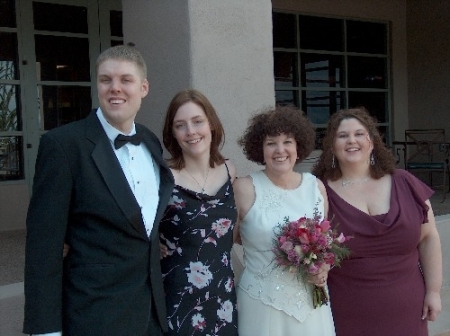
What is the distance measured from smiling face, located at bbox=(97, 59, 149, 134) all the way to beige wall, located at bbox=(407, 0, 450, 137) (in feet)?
30.8

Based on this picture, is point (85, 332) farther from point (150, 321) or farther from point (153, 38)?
point (153, 38)

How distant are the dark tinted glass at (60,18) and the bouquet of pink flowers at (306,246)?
5726 mm

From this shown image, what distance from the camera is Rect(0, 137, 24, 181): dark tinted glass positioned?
719 centimetres

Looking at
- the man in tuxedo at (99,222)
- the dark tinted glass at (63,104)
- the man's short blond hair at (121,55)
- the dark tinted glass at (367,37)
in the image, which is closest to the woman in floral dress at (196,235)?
the man in tuxedo at (99,222)

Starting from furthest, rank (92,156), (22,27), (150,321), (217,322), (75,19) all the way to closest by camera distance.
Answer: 1. (75,19)
2. (22,27)
3. (217,322)
4. (150,321)
5. (92,156)

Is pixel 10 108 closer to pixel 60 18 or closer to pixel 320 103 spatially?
pixel 60 18

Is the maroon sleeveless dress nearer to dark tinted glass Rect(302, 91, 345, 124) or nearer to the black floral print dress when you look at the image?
the black floral print dress

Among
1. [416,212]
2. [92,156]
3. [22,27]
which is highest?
[22,27]

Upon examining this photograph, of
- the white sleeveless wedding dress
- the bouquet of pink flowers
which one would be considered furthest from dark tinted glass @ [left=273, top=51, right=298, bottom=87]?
the bouquet of pink flowers

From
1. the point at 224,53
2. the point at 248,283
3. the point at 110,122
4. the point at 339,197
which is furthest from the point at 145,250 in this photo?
the point at 224,53

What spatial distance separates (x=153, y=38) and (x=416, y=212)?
94.4 inches

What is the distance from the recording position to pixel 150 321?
2.38 m

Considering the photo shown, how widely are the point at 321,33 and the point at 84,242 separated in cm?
906

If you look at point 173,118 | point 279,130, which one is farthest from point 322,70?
point 173,118
